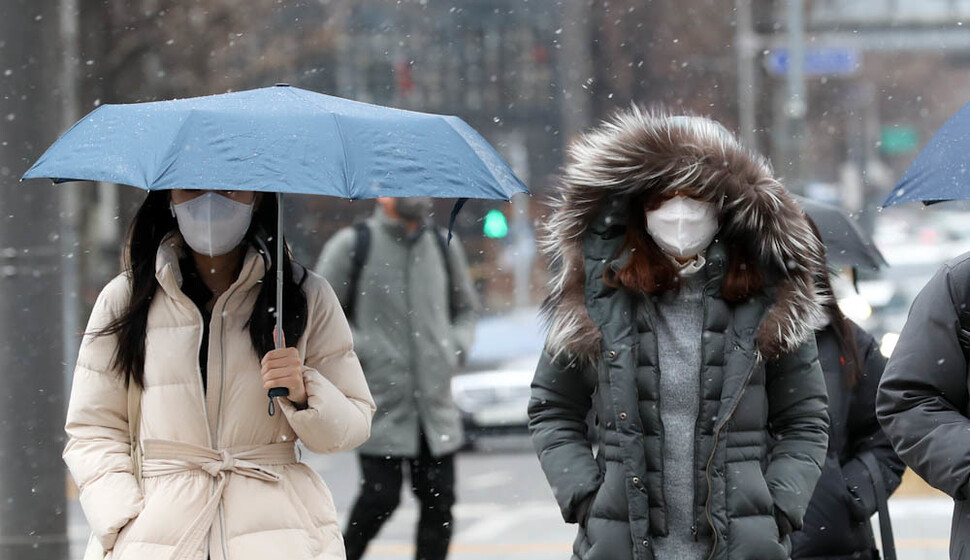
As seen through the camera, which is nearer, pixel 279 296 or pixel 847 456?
pixel 279 296

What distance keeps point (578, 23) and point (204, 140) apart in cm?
2065

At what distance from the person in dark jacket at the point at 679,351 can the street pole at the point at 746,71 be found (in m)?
18.5

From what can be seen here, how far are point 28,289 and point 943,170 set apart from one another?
141 inches

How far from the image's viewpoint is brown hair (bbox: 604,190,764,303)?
11.6 ft

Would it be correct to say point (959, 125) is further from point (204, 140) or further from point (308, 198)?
point (308, 198)

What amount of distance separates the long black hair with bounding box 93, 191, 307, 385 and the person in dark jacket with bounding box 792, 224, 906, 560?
1.56 meters

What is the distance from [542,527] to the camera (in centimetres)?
903

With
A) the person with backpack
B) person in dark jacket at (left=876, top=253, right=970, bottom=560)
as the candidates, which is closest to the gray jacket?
the person with backpack

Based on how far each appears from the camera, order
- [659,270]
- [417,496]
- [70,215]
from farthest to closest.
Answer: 1. [70,215]
2. [417,496]
3. [659,270]

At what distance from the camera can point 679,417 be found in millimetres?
3457

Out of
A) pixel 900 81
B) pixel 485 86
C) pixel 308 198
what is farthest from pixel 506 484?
pixel 900 81

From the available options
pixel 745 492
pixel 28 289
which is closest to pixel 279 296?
pixel 745 492

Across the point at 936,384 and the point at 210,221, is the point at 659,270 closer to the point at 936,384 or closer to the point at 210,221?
the point at 936,384

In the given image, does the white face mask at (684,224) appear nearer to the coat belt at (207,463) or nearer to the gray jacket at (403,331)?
the coat belt at (207,463)
